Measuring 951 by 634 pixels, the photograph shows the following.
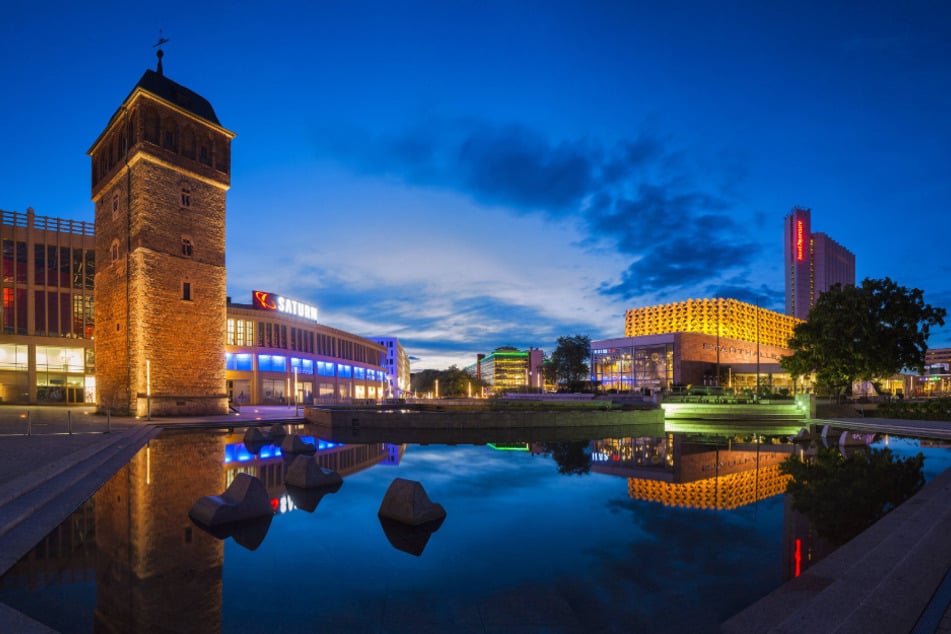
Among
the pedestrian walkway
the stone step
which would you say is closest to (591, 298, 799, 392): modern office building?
the pedestrian walkway

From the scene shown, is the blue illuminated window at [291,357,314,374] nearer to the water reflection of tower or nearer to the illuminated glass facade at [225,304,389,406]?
the illuminated glass facade at [225,304,389,406]

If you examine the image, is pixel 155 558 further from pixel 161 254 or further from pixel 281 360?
pixel 281 360

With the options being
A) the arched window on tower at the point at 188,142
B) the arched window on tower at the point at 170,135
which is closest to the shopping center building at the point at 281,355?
the arched window on tower at the point at 188,142

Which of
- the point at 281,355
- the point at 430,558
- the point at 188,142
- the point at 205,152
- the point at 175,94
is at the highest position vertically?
the point at 175,94

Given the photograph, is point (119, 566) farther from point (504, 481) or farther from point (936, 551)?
point (936, 551)

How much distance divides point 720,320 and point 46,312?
159m

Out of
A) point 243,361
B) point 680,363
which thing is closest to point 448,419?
point 243,361

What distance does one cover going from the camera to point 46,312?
54.8m

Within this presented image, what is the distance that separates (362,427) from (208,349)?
17.6 m

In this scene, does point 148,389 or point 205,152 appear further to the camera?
point 205,152

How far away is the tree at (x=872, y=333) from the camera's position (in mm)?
47125

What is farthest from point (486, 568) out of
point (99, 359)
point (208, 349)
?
point (99, 359)

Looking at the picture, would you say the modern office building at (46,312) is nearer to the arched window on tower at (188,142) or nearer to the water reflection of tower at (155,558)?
the arched window on tower at (188,142)

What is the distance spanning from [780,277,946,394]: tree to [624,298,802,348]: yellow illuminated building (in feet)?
366
